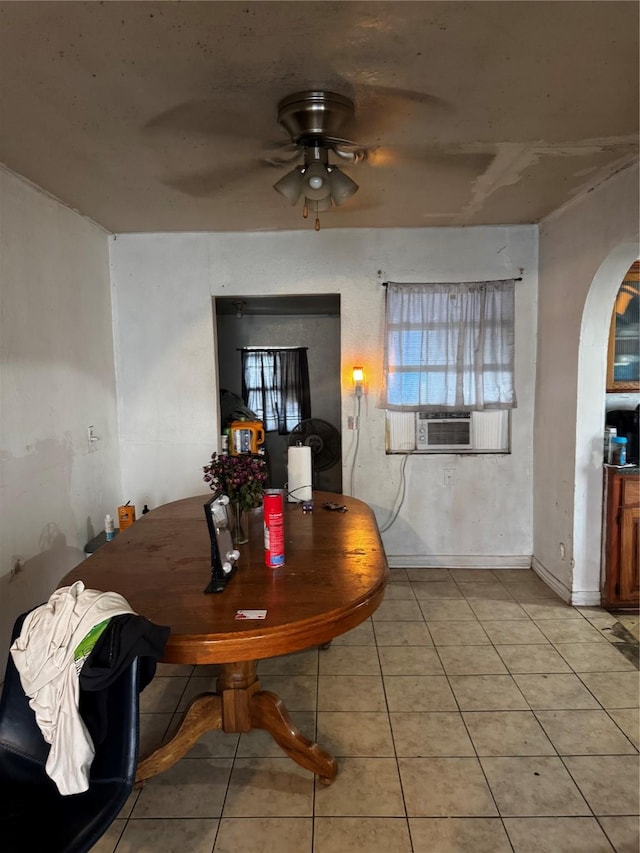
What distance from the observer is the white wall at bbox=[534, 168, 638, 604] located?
278 cm

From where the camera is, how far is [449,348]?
11.9 ft

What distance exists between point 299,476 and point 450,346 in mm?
1708

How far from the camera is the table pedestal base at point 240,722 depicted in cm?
179

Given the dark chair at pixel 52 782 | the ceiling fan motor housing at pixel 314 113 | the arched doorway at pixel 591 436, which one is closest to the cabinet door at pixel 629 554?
the arched doorway at pixel 591 436

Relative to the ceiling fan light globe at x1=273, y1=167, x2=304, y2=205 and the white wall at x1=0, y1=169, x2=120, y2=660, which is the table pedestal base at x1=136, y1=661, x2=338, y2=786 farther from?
the ceiling fan light globe at x1=273, y1=167, x2=304, y2=205

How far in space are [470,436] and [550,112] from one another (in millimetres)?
2234

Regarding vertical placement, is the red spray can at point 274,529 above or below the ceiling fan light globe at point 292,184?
below

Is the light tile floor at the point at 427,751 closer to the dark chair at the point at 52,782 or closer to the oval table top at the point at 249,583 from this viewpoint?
the dark chair at the point at 52,782

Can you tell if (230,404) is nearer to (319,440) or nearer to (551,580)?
(319,440)

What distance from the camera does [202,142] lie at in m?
2.20

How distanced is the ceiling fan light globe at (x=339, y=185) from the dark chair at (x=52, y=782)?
6.43 feet

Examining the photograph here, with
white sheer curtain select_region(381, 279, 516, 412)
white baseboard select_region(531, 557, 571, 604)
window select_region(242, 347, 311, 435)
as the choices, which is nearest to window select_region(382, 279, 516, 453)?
white sheer curtain select_region(381, 279, 516, 412)

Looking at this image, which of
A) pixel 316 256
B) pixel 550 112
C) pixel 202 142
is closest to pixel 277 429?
pixel 316 256

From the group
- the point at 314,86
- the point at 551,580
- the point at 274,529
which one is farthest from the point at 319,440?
the point at 314,86
